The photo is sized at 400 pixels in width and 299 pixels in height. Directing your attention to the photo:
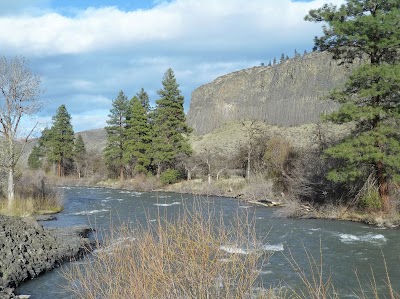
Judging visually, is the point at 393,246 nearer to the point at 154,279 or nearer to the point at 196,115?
the point at 154,279

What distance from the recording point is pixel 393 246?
1580 centimetres

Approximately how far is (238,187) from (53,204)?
18.7 m

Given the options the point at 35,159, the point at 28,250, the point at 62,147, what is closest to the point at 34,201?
the point at 28,250

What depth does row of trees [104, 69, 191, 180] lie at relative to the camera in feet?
162

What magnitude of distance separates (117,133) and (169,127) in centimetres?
1214

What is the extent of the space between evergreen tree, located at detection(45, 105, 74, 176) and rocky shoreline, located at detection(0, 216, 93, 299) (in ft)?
165

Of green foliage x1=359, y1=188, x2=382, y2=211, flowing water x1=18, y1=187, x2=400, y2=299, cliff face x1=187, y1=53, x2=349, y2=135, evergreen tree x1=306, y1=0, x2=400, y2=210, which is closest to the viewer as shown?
flowing water x1=18, y1=187, x2=400, y2=299

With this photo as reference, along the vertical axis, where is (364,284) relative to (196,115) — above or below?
below

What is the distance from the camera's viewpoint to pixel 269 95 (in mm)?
129875

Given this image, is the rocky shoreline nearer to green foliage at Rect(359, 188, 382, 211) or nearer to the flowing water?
the flowing water

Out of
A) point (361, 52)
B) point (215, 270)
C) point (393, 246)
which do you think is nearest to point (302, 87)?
point (361, 52)

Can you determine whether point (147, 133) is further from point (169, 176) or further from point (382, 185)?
point (382, 185)

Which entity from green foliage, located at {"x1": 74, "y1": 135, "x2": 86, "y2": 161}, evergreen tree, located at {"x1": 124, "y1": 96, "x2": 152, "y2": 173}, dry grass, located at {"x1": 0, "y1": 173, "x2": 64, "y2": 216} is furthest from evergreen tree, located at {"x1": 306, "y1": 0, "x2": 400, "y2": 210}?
green foliage, located at {"x1": 74, "y1": 135, "x2": 86, "y2": 161}

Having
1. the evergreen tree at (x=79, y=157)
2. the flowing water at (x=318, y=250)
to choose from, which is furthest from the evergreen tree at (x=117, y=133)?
the flowing water at (x=318, y=250)
